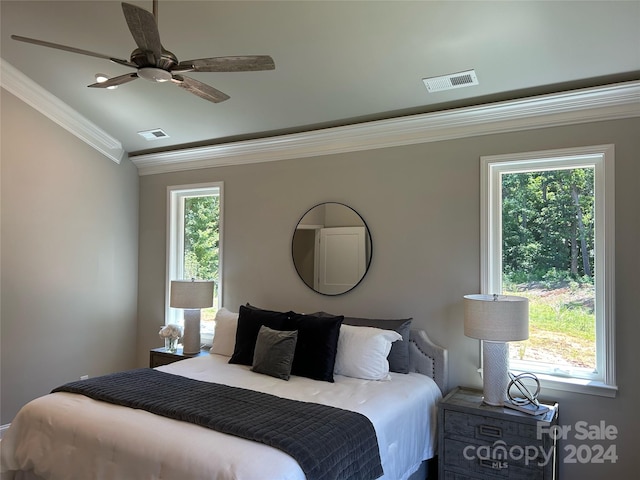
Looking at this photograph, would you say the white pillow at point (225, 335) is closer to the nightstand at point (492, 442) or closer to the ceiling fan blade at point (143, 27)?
the nightstand at point (492, 442)

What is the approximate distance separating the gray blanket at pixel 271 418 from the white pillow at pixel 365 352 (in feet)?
2.31

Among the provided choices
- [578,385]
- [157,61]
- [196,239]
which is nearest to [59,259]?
[196,239]

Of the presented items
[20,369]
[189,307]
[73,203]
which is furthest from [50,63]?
[20,369]

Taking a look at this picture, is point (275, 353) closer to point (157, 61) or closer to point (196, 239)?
point (157, 61)

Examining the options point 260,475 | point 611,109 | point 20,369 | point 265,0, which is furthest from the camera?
point 20,369

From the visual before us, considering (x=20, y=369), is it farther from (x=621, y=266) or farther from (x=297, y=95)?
(x=621, y=266)

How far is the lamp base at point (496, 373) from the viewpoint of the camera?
284cm

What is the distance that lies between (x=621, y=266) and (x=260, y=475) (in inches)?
96.4

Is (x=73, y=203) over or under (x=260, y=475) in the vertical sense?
over

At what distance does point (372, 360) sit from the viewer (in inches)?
122

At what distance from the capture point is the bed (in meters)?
1.93

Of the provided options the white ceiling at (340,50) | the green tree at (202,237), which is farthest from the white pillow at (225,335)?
the white ceiling at (340,50)

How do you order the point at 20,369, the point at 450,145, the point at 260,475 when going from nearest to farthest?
1. the point at 260,475
2. the point at 450,145
3. the point at 20,369

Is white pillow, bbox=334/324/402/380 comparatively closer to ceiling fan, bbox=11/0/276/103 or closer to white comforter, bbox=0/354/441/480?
white comforter, bbox=0/354/441/480
